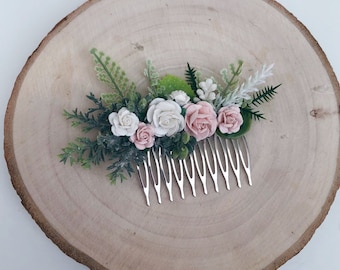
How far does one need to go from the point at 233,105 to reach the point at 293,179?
420mm

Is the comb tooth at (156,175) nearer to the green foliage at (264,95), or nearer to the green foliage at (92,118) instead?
the green foliage at (92,118)

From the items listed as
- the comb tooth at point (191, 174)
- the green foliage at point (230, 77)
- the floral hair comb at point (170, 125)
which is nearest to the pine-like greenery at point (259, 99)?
the floral hair comb at point (170, 125)

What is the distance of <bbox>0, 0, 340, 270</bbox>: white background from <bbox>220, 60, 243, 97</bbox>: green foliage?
66 cm

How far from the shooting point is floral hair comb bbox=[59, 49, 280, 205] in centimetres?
198

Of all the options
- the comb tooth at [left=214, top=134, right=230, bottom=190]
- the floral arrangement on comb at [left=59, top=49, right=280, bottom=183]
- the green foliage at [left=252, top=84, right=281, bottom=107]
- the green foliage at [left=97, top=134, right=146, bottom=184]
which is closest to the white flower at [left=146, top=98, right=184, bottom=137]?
the floral arrangement on comb at [left=59, top=49, right=280, bottom=183]

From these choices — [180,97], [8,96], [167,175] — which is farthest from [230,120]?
[8,96]

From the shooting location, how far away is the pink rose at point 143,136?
6.44 feet

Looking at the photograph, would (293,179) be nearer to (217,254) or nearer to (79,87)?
(217,254)

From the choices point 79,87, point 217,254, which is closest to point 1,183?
point 79,87

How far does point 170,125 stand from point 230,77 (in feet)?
1.38

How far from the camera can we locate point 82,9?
2.19 metres

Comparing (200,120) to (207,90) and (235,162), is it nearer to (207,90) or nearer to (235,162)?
(207,90)

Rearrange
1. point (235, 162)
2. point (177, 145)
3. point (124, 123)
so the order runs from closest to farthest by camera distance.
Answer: point (124, 123), point (177, 145), point (235, 162)

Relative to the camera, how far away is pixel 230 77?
86.2 inches
